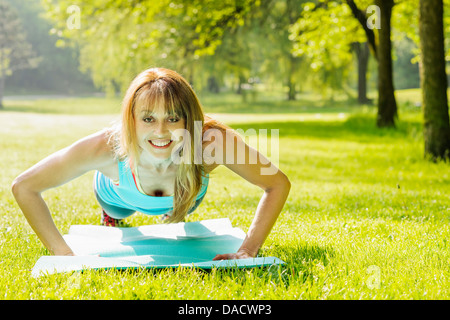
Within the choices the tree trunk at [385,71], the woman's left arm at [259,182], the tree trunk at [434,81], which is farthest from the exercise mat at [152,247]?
the tree trunk at [385,71]

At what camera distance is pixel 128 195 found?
3.32m

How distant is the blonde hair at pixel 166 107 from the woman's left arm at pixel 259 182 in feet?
0.54

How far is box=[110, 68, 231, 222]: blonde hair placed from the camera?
2764mm

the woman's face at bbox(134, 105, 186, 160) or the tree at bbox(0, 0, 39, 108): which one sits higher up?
the tree at bbox(0, 0, 39, 108)

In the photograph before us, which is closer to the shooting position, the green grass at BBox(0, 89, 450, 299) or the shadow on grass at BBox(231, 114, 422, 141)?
the green grass at BBox(0, 89, 450, 299)

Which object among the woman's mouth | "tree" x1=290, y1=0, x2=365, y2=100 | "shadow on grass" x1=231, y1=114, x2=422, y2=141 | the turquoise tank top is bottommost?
"shadow on grass" x1=231, y1=114, x2=422, y2=141

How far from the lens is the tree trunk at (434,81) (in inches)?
280

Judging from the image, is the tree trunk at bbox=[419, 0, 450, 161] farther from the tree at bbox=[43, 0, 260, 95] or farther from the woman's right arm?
the woman's right arm

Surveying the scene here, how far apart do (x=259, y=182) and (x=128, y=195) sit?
878 mm

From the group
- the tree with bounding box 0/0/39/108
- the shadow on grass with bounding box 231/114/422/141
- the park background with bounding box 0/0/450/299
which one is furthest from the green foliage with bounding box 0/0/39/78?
the shadow on grass with bounding box 231/114/422/141

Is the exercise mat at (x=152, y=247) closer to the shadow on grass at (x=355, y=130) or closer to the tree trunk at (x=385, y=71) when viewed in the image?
the shadow on grass at (x=355, y=130)

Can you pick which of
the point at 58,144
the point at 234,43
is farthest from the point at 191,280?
the point at 234,43

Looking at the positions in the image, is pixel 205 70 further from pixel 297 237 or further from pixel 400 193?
pixel 297 237

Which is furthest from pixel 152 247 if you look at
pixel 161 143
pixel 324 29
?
pixel 324 29
